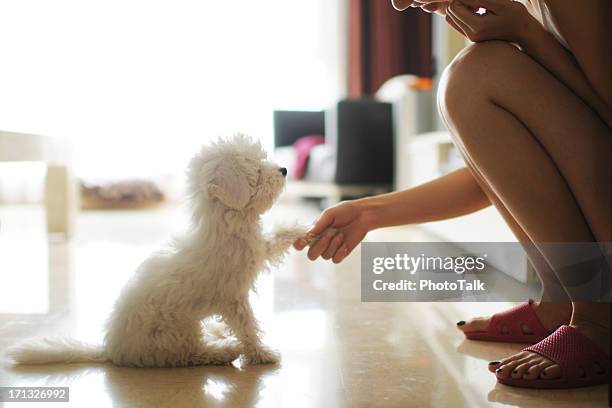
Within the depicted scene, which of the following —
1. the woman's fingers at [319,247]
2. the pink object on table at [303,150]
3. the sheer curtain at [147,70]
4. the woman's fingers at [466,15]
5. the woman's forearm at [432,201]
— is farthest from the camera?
the sheer curtain at [147,70]

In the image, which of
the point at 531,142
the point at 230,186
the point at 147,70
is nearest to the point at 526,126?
the point at 531,142

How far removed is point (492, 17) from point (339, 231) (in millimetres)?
469

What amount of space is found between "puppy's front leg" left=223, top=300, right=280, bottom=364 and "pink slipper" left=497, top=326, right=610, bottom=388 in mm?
397

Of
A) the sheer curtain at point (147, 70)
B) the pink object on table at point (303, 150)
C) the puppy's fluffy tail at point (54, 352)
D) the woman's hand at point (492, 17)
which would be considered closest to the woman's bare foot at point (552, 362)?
the woman's hand at point (492, 17)

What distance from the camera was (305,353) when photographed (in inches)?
46.8

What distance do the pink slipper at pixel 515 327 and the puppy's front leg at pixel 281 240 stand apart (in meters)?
0.43

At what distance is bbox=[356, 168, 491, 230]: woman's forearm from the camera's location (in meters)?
1.27

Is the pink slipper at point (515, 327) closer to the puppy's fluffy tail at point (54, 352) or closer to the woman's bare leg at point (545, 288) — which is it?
the woman's bare leg at point (545, 288)

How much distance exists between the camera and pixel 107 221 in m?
4.17

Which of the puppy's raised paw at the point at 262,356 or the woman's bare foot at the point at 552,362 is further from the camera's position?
the puppy's raised paw at the point at 262,356

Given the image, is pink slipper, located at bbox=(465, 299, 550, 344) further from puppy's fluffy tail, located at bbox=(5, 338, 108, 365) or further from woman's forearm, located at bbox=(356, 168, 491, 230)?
puppy's fluffy tail, located at bbox=(5, 338, 108, 365)

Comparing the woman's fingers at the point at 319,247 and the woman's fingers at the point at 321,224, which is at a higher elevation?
the woman's fingers at the point at 321,224

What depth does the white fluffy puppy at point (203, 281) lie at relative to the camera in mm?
1083

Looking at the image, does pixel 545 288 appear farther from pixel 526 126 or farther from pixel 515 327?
pixel 526 126
